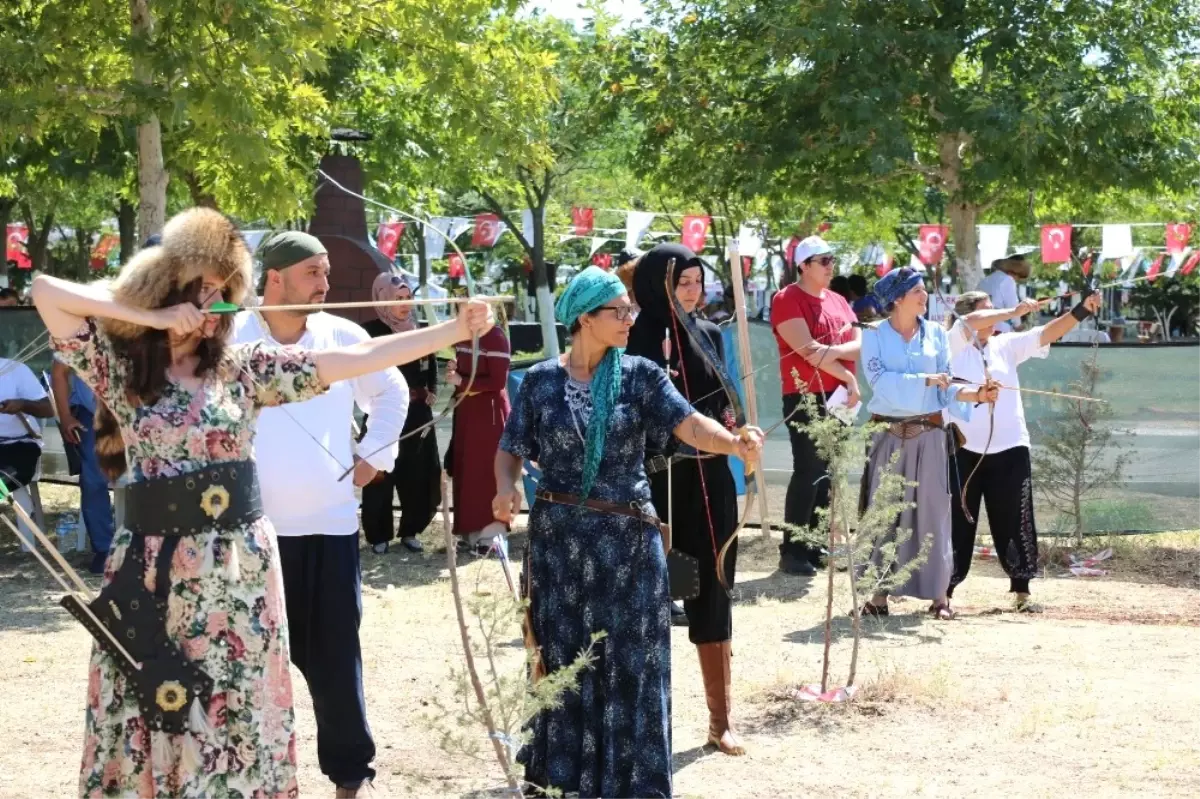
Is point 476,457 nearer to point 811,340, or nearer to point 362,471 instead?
point 811,340

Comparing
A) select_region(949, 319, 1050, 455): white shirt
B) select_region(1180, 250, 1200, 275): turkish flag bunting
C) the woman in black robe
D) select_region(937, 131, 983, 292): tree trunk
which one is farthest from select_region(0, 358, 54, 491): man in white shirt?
select_region(1180, 250, 1200, 275): turkish flag bunting

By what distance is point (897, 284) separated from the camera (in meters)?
7.89

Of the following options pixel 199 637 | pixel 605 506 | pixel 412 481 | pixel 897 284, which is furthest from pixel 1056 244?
pixel 199 637

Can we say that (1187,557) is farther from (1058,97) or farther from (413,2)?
(413,2)

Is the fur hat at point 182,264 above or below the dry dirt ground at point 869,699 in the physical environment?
above

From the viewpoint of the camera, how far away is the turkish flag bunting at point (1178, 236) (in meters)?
28.8

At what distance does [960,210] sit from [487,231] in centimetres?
2106

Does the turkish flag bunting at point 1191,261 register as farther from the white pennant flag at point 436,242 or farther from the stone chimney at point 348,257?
the stone chimney at point 348,257

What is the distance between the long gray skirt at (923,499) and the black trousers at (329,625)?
391cm

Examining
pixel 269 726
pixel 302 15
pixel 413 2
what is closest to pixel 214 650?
pixel 269 726

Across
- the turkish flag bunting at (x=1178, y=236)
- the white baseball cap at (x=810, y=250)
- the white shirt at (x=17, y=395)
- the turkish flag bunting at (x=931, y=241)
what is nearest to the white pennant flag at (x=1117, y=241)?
the turkish flag bunting at (x=1178, y=236)

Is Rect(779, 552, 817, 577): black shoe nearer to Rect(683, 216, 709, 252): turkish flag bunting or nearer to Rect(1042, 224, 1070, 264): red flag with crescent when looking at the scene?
Rect(683, 216, 709, 252): turkish flag bunting

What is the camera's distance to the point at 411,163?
1828cm

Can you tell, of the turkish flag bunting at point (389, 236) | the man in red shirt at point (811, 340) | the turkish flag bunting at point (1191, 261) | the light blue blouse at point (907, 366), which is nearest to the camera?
the light blue blouse at point (907, 366)
